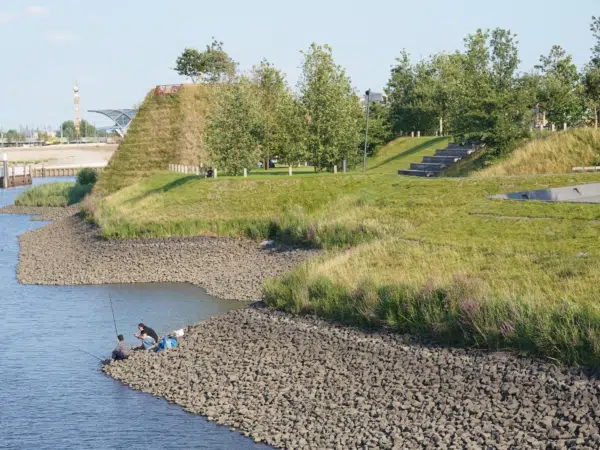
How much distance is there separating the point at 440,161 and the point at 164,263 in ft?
88.5

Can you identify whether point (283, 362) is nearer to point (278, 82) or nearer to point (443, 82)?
point (278, 82)

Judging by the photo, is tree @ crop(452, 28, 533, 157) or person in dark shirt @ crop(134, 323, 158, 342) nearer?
person in dark shirt @ crop(134, 323, 158, 342)

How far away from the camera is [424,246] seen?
38594 mm

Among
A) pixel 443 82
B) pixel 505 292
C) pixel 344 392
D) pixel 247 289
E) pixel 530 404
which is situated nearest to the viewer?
pixel 530 404

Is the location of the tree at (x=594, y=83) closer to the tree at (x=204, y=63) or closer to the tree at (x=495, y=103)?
the tree at (x=495, y=103)

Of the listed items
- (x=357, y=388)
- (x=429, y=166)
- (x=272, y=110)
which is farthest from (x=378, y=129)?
(x=357, y=388)

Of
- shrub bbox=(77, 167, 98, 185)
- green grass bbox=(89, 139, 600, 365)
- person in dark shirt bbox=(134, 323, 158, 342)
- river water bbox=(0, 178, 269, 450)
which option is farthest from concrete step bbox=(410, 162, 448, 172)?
shrub bbox=(77, 167, 98, 185)

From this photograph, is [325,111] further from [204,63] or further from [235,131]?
[204,63]

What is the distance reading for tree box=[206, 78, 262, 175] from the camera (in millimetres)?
70750

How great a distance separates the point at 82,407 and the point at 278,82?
61.3m

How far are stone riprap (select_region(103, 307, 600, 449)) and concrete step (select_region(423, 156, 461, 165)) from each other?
126 ft

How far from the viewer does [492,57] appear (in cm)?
7119

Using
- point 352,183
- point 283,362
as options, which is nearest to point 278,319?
point 283,362

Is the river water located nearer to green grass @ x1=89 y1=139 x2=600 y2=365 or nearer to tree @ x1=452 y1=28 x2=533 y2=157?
green grass @ x1=89 y1=139 x2=600 y2=365
